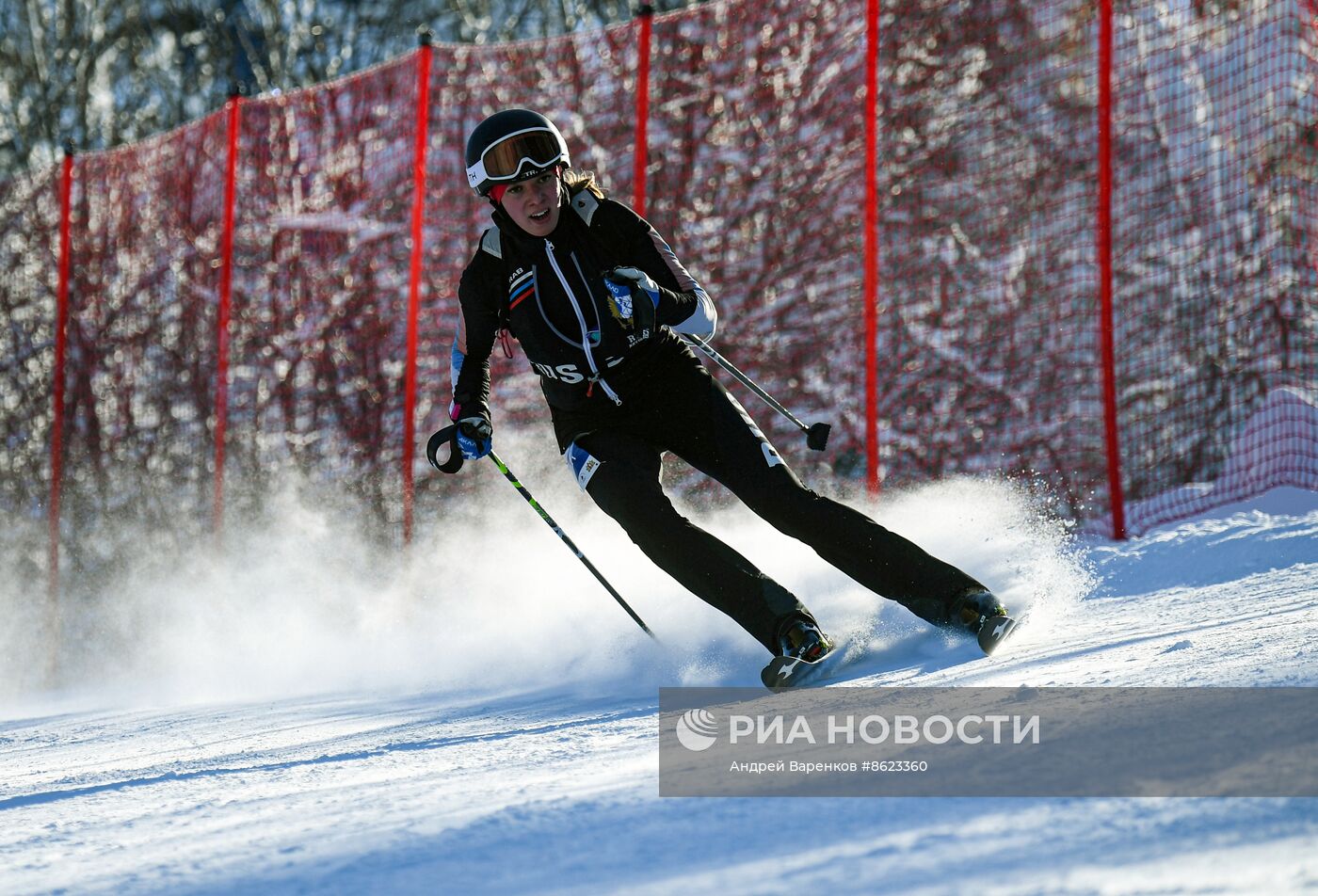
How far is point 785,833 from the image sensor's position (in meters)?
1.82

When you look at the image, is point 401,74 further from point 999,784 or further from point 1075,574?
point 999,784

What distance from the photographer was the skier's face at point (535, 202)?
3.73m

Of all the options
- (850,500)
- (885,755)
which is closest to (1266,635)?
(885,755)

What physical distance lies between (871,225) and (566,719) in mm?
3511

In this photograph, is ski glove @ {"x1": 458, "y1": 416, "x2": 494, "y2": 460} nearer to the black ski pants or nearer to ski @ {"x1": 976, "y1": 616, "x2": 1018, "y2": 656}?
the black ski pants

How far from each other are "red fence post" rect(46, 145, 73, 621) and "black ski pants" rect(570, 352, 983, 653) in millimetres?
6127

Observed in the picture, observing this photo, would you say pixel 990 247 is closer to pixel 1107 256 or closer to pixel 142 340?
Answer: pixel 1107 256

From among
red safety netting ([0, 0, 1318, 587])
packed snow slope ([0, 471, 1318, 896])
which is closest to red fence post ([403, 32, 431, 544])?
red safety netting ([0, 0, 1318, 587])

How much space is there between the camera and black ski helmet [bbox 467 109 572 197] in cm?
368

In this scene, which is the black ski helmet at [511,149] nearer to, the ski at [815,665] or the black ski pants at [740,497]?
the black ski pants at [740,497]

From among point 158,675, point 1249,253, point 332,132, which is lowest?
point 158,675

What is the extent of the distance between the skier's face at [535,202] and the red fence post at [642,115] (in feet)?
9.21

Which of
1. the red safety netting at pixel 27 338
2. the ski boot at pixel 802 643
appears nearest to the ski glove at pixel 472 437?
the ski boot at pixel 802 643

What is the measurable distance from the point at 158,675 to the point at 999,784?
6.19m
